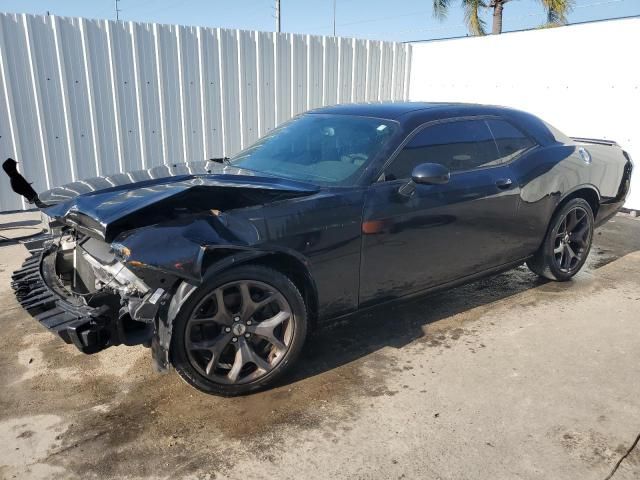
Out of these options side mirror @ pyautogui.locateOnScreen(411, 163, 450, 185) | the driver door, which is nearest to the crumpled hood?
the driver door

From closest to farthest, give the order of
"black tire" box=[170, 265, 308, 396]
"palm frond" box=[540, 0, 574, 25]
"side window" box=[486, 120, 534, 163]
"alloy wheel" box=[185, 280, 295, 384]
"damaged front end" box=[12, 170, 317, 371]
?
"damaged front end" box=[12, 170, 317, 371], "black tire" box=[170, 265, 308, 396], "alloy wheel" box=[185, 280, 295, 384], "side window" box=[486, 120, 534, 163], "palm frond" box=[540, 0, 574, 25]

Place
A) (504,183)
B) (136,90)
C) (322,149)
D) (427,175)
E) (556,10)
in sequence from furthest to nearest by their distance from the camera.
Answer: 1. (556,10)
2. (136,90)
3. (504,183)
4. (322,149)
5. (427,175)

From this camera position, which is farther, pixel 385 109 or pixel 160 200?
pixel 385 109

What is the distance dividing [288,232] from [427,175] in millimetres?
1036

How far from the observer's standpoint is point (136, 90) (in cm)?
773

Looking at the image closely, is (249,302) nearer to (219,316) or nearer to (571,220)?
(219,316)

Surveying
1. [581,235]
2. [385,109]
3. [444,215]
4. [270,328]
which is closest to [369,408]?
[270,328]

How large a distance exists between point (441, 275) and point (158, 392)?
7.04ft

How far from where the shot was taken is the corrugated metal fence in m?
7.04

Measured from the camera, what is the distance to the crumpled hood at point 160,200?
9.05 feet

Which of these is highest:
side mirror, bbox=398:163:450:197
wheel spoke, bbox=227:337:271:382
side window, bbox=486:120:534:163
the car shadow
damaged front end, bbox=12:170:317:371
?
side window, bbox=486:120:534:163

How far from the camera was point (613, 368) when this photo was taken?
347 centimetres

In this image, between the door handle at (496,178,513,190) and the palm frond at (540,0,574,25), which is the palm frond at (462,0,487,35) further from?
the door handle at (496,178,513,190)

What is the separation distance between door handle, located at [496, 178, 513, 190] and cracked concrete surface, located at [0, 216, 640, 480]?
1.06 m
